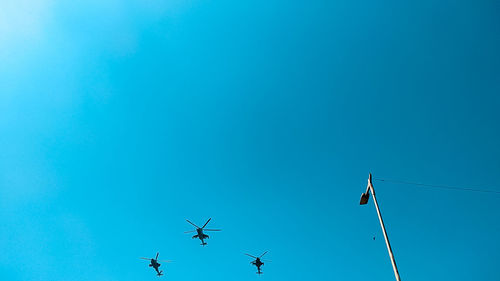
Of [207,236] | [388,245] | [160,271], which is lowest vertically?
[388,245]

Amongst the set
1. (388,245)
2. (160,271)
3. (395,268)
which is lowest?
(395,268)

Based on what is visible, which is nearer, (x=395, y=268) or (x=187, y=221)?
(x=395, y=268)

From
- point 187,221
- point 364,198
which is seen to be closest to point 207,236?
point 187,221

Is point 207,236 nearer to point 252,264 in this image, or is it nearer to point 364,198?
point 252,264

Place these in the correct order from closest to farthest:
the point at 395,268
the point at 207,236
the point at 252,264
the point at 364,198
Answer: the point at 395,268, the point at 364,198, the point at 207,236, the point at 252,264

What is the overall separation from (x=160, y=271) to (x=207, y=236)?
1244 cm

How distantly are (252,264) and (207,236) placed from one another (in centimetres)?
1222

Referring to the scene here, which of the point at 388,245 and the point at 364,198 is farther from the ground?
the point at 364,198

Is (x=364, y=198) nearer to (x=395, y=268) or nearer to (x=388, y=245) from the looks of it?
(x=388, y=245)

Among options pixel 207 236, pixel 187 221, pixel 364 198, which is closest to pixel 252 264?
pixel 207 236

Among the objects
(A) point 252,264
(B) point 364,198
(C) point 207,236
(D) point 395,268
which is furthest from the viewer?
(A) point 252,264

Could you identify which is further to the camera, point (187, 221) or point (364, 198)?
point (187, 221)

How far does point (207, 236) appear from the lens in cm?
5209

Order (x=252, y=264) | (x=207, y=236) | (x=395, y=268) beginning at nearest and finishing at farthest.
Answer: (x=395, y=268), (x=207, y=236), (x=252, y=264)
